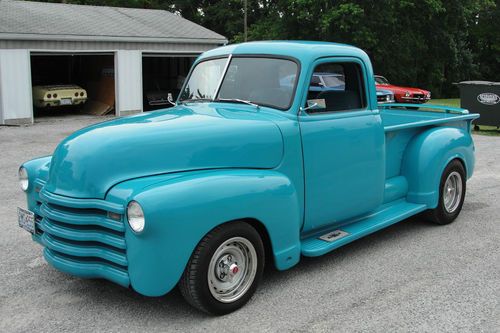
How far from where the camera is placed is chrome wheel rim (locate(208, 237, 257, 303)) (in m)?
3.88

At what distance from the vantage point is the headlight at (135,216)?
3.44m

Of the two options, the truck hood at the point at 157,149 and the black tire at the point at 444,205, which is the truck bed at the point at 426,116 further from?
the truck hood at the point at 157,149

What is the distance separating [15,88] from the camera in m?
16.3

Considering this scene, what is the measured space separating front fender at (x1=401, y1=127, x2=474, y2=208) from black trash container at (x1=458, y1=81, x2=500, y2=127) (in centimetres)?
951

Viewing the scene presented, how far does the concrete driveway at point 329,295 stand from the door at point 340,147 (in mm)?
521

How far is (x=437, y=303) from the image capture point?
4.17m

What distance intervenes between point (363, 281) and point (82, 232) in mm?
2344

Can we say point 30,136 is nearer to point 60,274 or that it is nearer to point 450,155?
point 60,274

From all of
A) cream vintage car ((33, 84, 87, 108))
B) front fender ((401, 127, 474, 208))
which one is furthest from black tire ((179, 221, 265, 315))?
cream vintage car ((33, 84, 87, 108))

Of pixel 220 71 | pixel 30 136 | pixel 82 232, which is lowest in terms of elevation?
pixel 30 136

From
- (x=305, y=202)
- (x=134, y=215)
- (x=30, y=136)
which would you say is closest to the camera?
(x=134, y=215)

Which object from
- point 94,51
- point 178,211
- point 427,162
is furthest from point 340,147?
point 94,51

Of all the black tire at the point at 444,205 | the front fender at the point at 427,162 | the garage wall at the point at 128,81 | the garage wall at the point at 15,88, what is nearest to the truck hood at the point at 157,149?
the front fender at the point at 427,162

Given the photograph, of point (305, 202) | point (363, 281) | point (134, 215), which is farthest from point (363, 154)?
point (134, 215)
